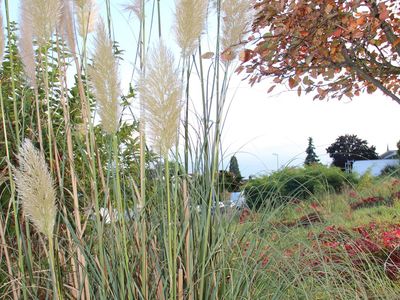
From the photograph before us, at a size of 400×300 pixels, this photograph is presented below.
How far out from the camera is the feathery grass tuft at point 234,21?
2.22 m

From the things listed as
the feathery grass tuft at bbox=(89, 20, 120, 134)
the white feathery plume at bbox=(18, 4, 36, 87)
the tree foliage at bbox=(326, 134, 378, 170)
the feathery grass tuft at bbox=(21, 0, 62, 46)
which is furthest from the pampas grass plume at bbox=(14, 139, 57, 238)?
the tree foliage at bbox=(326, 134, 378, 170)

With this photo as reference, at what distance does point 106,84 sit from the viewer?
1.93 meters

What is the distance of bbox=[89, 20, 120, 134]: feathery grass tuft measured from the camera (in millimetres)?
1914

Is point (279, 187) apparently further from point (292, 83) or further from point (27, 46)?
point (292, 83)

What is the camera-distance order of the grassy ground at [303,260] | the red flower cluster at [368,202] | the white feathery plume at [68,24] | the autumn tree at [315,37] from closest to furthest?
the white feathery plume at [68,24] → the grassy ground at [303,260] → the autumn tree at [315,37] → the red flower cluster at [368,202]

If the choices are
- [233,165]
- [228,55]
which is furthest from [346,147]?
[228,55]

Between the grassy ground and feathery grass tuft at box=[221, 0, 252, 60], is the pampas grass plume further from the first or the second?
the grassy ground

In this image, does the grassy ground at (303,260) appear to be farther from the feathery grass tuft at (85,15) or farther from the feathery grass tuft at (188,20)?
the feathery grass tuft at (85,15)

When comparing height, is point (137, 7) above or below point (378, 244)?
above

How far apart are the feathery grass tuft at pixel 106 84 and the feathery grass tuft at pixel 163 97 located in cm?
15

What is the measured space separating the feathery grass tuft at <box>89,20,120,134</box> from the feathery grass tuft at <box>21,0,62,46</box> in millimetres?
252

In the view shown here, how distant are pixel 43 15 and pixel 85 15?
0.55ft

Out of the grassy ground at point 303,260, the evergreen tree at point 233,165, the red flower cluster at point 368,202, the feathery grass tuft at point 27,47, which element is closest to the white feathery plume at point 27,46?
the feathery grass tuft at point 27,47

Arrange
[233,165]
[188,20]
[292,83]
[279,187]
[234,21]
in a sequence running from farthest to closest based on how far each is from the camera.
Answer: [292,83]
[233,165]
[279,187]
[234,21]
[188,20]
